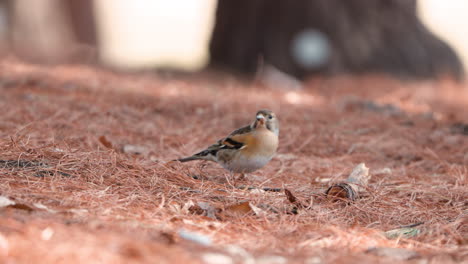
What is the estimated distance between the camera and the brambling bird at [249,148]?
353 centimetres

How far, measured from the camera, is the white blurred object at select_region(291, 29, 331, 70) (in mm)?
8750

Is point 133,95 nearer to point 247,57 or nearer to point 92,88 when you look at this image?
point 92,88

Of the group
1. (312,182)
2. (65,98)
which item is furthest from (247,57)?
(312,182)

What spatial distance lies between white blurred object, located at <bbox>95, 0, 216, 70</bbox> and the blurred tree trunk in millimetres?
6276

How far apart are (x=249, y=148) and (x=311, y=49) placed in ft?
18.4

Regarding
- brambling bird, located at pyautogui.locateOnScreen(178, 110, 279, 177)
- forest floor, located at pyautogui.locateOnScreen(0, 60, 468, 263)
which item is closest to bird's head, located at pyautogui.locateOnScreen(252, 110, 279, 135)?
brambling bird, located at pyautogui.locateOnScreen(178, 110, 279, 177)

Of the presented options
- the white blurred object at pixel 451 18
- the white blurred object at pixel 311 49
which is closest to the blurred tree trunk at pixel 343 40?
the white blurred object at pixel 311 49

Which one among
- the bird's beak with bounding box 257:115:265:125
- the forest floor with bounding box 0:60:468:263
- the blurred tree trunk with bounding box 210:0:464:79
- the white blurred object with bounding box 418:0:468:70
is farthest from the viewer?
the white blurred object with bounding box 418:0:468:70

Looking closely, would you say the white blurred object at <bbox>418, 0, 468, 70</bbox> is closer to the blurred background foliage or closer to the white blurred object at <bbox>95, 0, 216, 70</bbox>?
the blurred background foliage

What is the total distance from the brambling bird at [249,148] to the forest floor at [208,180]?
0.41 ft

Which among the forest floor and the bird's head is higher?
the bird's head

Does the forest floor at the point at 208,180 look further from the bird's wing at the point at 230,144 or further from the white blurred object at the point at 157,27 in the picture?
the white blurred object at the point at 157,27

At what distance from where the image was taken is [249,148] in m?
3.53

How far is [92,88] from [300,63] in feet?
12.1
